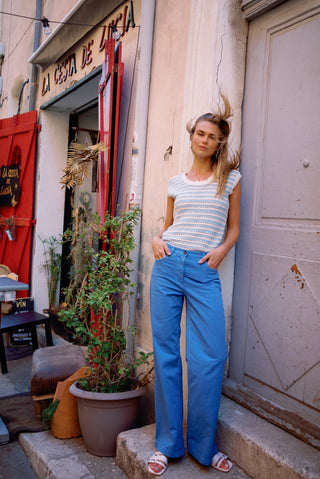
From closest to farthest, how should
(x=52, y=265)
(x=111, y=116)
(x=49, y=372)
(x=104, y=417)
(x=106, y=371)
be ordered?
(x=104, y=417), (x=106, y=371), (x=49, y=372), (x=111, y=116), (x=52, y=265)

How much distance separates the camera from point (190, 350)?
2.27m

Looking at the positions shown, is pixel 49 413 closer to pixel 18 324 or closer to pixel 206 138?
pixel 18 324

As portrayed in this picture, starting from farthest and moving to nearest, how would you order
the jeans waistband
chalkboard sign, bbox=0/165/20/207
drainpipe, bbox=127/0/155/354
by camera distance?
chalkboard sign, bbox=0/165/20/207 < drainpipe, bbox=127/0/155/354 < the jeans waistband

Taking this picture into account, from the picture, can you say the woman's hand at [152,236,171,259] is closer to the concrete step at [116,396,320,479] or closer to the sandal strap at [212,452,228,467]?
the concrete step at [116,396,320,479]

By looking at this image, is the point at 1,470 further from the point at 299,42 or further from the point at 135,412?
the point at 299,42

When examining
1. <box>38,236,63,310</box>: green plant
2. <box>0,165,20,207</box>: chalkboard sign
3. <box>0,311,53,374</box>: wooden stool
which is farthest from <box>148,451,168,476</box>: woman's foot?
<box>0,165,20,207</box>: chalkboard sign

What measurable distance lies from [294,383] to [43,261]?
446 cm

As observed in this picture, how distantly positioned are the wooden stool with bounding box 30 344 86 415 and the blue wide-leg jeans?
4.06 feet

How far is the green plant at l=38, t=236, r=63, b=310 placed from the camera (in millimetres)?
5898

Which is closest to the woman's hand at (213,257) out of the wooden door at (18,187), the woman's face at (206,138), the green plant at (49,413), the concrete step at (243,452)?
the woman's face at (206,138)

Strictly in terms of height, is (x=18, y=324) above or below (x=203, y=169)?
below

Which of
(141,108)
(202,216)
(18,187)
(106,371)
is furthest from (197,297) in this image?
(18,187)

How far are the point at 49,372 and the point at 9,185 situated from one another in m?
4.06

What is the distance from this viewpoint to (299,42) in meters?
2.38
